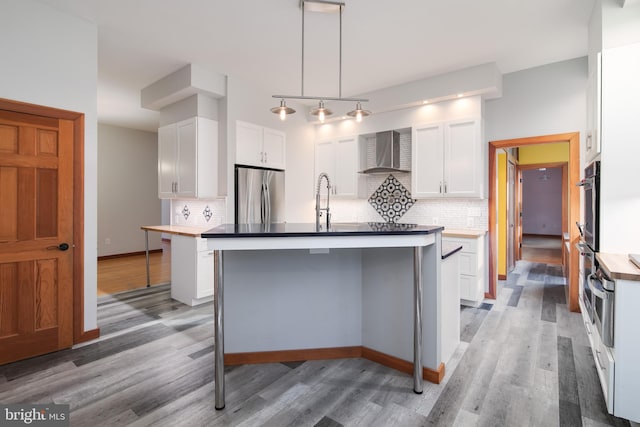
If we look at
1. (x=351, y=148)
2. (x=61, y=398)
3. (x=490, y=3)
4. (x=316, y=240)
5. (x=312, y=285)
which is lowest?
(x=61, y=398)

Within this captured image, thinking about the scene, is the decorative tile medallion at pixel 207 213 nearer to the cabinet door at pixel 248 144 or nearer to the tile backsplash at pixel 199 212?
the tile backsplash at pixel 199 212

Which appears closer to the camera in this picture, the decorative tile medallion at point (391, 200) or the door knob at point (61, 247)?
the door knob at point (61, 247)

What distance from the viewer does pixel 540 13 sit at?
284 centimetres

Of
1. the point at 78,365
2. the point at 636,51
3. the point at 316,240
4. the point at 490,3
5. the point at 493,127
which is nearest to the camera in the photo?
the point at 316,240

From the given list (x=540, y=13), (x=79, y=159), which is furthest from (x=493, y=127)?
(x=79, y=159)

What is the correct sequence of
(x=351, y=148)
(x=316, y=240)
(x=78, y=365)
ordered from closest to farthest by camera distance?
(x=316, y=240)
(x=78, y=365)
(x=351, y=148)

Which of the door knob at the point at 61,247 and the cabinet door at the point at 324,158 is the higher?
the cabinet door at the point at 324,158

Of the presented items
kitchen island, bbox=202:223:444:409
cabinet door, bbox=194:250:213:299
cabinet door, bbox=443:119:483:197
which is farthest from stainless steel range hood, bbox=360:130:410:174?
cabinet door, bbox=194:250:213:299

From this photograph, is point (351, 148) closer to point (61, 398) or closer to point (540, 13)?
point (540, 13)

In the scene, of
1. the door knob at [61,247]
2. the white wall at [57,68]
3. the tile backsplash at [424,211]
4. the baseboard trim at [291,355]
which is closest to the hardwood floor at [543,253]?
the tile backsplash at [424,211]

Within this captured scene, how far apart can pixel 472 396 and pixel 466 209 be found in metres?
2.88

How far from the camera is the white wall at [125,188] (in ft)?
22.6

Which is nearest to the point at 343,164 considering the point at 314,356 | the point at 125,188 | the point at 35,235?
the point at 314,356

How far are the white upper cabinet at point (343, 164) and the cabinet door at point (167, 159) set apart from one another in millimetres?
2279
